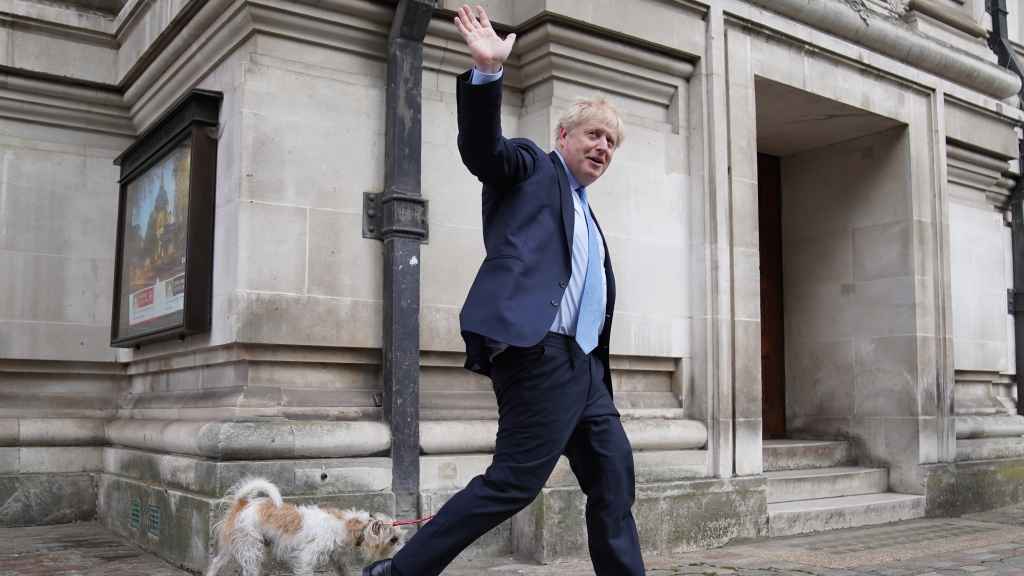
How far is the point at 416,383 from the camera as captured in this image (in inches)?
225

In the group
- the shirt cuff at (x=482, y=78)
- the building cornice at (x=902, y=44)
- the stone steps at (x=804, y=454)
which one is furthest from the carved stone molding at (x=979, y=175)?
the shirt cuff at (x=482, y=78)

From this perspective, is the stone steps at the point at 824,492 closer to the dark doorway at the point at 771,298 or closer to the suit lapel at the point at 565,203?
the dark doorway at the point at 771,298

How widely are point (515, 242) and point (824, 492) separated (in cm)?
509

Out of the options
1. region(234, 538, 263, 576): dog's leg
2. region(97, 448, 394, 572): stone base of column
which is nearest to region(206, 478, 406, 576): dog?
region(234, 538, 263, 576): dog's leg

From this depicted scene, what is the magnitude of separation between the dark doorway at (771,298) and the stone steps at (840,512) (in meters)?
1.31

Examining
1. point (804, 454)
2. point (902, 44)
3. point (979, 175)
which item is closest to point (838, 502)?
point (804, 454)

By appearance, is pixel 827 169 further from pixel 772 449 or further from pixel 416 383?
pixel 416 383

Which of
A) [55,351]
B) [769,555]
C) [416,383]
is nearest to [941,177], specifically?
[769,555]

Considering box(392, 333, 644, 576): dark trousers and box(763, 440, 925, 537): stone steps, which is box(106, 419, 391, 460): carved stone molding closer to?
box(392, 333, 644, 576): dark trousers

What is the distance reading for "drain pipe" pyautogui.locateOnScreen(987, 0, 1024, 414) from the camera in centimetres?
997

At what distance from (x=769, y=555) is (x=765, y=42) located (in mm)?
3578

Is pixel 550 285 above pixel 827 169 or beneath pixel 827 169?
beneath

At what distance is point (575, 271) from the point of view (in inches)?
150

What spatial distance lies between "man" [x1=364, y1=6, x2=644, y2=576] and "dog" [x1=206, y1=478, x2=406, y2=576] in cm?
103
